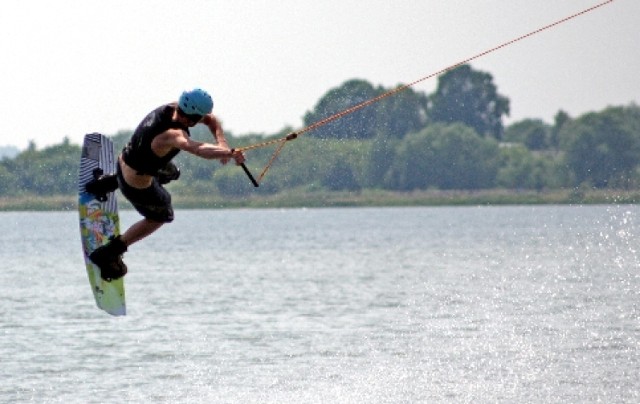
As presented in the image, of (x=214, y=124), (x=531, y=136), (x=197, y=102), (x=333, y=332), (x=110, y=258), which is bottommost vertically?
(x=333, y=332)

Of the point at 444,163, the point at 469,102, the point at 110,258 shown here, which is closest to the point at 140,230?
the point at 110,258

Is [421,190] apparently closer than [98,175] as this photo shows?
No

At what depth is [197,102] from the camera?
11.8 m

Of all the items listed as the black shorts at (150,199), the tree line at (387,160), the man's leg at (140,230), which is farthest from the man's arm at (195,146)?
the tree line at (387,160)

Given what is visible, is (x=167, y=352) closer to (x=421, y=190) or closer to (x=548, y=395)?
(x=548, y=395)

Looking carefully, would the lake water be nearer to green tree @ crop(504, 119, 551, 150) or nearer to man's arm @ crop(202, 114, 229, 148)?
man's arm @ crop(202, 114, 229, 148)

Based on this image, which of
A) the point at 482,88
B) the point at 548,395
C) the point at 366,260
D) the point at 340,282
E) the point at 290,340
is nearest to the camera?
the point at 548,395

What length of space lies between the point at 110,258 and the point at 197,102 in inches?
95.5

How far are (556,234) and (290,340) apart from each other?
53.6 m

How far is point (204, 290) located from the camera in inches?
1483

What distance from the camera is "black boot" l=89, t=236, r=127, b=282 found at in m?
13.5

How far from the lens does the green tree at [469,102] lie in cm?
15038

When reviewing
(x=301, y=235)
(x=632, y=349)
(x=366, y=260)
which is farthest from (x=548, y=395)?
(x=301, y=235)

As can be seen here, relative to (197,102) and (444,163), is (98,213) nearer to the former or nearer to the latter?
(197,102)
